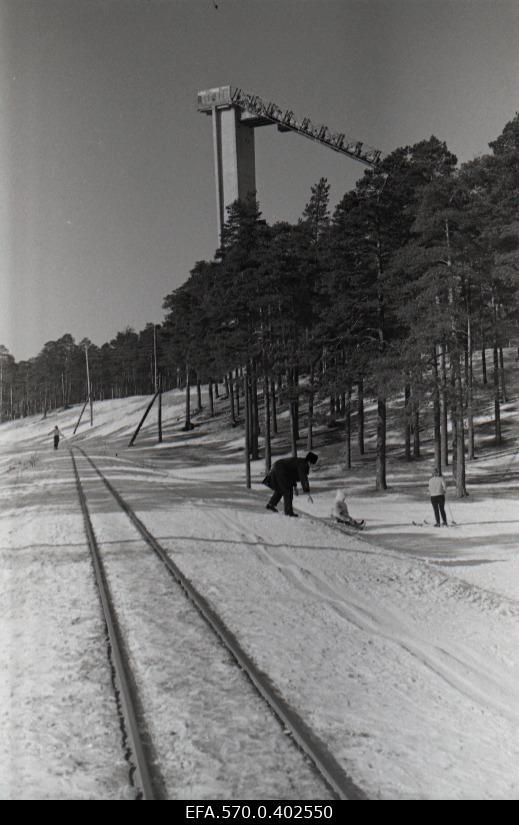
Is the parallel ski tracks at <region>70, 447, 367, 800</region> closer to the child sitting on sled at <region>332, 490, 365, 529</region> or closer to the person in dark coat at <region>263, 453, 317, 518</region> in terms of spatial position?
the person in dark coat at <region>263, 453, 317, 518</region>

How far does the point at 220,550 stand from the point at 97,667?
5943 millimetres

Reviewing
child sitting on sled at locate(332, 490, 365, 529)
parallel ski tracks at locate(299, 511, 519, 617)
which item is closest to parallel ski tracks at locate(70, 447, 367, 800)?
parallel ski tracks at locate(299, 511, 519, 617)

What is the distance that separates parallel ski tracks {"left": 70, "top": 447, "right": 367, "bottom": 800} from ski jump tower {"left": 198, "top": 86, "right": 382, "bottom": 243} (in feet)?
Result: 190

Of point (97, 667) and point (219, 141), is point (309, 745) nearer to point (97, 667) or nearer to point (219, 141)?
point (97, 667)

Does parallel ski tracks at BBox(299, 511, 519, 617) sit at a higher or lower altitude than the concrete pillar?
lower

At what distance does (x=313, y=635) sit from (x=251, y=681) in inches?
74.2

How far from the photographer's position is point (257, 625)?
8.40 meters

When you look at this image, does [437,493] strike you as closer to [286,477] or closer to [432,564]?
[286,477]

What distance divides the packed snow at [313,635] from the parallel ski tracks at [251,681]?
12cm

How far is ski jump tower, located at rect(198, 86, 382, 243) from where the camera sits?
6350 cm
